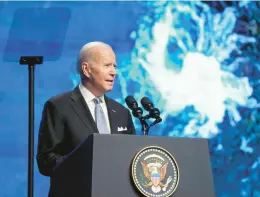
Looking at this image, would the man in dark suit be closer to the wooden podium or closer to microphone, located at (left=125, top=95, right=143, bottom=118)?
microphone, located at (left=125, top=95, right=143, bottom=118)

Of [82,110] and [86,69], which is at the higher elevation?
[86,69]

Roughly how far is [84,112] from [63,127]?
128 millimetres

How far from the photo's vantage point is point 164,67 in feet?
14.3

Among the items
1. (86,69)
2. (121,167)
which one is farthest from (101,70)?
(121,167)

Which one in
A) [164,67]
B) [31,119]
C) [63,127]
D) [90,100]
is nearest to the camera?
[63,127]

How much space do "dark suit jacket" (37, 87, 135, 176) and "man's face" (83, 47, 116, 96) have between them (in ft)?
0.35

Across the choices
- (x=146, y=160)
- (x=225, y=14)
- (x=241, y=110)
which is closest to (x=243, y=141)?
(x=241, y=110)

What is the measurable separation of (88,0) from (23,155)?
3.99ft

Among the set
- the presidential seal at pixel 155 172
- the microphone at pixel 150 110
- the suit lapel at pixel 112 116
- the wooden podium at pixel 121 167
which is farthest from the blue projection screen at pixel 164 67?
the presidential seal at pixel 155 172

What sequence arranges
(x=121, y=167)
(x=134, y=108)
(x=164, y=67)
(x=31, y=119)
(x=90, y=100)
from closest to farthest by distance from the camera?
(x=121, y=167)
(x=134, y=108)
(x=90, y=100)
(x=31, y=119)
(x=164, y=67)

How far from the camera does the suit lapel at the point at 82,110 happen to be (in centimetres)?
278

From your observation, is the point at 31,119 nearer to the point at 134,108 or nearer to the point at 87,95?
the point at 87,95

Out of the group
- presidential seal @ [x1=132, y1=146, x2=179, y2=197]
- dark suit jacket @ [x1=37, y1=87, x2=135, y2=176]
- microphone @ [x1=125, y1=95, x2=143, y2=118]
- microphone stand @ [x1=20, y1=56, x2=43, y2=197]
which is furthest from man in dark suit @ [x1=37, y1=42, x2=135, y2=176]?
presidential seal @ [x1=132, y1=146, x2=179, y2=197]

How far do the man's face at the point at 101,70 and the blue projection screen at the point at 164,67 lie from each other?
4.24ft
